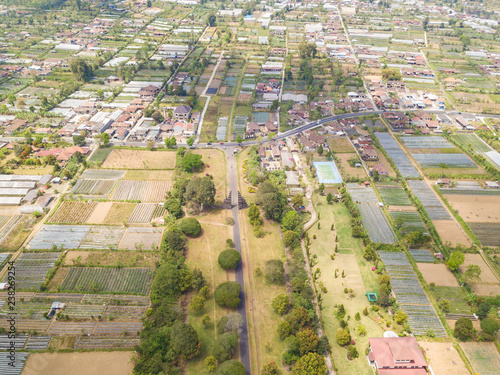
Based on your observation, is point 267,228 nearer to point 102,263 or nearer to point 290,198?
point 290,198

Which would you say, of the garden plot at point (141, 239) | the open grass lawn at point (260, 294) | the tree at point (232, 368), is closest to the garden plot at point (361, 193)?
the open grass lawn at point (260, 294)

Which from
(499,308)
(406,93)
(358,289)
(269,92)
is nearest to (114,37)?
(269,92)

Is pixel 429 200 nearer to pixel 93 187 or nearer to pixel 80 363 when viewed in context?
pixel 80 363

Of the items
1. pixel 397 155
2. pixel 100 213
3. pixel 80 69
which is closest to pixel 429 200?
pixel 397 155

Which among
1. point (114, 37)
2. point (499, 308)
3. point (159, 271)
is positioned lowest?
point (499, 308)

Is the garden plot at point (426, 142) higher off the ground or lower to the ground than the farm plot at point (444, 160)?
higher

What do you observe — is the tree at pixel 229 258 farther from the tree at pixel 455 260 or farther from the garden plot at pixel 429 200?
the garden plot at pixel 429 200
